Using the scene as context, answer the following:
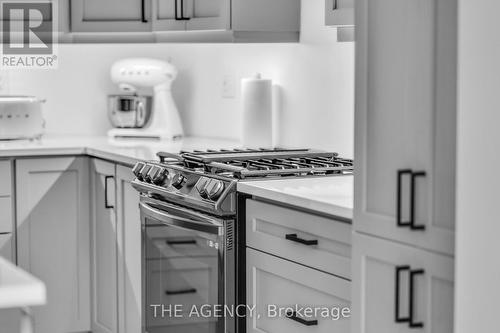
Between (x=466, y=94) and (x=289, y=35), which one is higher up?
(x=289, y=35)

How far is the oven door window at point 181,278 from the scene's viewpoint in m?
2.80

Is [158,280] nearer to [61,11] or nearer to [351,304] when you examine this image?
[351,304]

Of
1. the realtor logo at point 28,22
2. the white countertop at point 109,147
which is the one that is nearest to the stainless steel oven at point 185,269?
the white countertop at point 109,147

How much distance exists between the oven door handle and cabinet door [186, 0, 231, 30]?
2.45ft

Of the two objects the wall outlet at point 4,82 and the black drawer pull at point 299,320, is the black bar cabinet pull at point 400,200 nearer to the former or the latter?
the black drawer pull at point 299,320

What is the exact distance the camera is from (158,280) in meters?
3.22

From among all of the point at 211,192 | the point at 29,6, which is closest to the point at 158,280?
the point at 211,192

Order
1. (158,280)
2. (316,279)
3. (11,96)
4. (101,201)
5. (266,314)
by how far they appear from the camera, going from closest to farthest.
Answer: (316,279), (266,314), (158,280), (101,201), (11,96)

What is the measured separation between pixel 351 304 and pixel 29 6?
2.39 metres

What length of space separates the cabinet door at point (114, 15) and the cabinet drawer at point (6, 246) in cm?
93

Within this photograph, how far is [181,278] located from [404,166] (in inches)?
45.7

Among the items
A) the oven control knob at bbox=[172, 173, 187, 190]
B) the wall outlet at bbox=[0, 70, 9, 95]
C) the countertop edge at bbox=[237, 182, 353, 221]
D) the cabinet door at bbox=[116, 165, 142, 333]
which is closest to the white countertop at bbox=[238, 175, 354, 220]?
the countertop edge at bbox=[237, 182, 353, 221]

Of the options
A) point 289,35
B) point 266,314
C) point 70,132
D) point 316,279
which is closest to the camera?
point 316,279

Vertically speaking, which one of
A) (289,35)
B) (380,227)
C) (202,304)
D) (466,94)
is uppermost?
(289,35)
